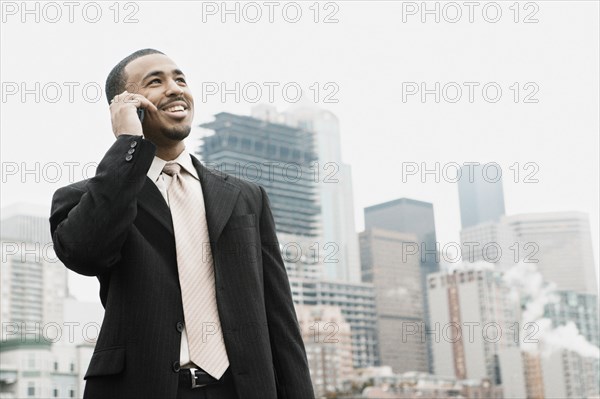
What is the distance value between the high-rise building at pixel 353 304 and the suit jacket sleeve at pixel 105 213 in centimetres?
6309

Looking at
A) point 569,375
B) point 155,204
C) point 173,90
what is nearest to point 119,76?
point 173,90

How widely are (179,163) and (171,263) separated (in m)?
0.17

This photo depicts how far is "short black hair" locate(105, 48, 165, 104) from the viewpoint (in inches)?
49.0

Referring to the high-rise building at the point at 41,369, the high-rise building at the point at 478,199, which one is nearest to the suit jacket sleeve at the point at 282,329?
the high-rise building at the point at 41,369

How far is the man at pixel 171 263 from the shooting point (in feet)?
3.43

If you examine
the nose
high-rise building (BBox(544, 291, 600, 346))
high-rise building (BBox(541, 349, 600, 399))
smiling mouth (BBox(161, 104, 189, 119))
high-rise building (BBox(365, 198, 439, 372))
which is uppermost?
high-rise building (BBox(365, 198, 439, 372))

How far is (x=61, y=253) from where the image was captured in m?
1.08

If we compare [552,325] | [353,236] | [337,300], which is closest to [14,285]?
[337,300]

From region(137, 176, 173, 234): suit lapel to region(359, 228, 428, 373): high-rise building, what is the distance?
64.5 meters

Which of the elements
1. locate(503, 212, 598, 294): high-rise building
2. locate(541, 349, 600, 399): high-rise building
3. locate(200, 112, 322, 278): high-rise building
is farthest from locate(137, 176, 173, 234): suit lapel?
locate(503, 212, 598, 294): high-rise building

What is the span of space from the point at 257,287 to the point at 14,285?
59.0 metres

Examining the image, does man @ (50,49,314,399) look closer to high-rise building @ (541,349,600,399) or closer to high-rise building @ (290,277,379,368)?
high-rise building @ (541,349,600,399)

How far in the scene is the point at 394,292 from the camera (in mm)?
70500

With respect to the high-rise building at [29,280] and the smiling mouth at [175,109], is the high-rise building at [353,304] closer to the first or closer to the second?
the high-rise building at [29,280]
